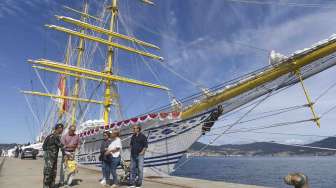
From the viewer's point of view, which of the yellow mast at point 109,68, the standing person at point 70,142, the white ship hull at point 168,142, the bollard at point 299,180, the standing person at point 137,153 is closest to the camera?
the bollard at point 299,180

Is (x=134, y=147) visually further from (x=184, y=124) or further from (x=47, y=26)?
(x=47, y=26)

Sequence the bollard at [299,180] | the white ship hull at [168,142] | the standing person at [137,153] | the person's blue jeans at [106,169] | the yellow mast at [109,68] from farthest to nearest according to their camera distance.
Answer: the yellow mast at [109,68], the white ship hull at [168,142], the person's blue jeans at [106,169], the standing person at [137,153], the bollard at [299,180]

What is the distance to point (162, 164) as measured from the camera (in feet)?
62.4

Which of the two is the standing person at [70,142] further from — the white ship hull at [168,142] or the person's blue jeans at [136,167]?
the white ship hull at [168,142]

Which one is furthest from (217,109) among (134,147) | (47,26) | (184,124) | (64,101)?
(64,101)

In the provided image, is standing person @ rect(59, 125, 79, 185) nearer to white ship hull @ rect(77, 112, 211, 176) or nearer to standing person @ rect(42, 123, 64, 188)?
standing person @ rect(42, 123, 64, 188)

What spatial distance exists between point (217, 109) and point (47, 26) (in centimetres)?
2377

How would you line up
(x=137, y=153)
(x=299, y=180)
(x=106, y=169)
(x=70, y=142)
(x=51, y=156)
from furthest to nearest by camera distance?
(x=106, y=169) < (x=137, y=153) < (x=70, y=142) < (x=51, y=156) < (x=299, y=180)

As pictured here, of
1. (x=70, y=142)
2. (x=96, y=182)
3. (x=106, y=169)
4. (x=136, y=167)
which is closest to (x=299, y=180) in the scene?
(x=136, y=167)

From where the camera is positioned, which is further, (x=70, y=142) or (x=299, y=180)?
(x=70, y=142)

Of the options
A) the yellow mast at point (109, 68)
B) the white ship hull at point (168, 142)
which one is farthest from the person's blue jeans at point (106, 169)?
the yellow mast at point (109, 68)

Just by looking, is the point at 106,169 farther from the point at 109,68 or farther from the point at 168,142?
the point at 109,68

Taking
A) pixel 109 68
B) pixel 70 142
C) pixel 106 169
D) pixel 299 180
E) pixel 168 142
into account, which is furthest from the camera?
pixel 109 68

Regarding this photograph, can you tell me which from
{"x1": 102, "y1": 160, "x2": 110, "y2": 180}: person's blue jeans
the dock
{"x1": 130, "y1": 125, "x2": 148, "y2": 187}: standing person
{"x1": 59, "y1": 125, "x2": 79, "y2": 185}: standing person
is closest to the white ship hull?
the dock
